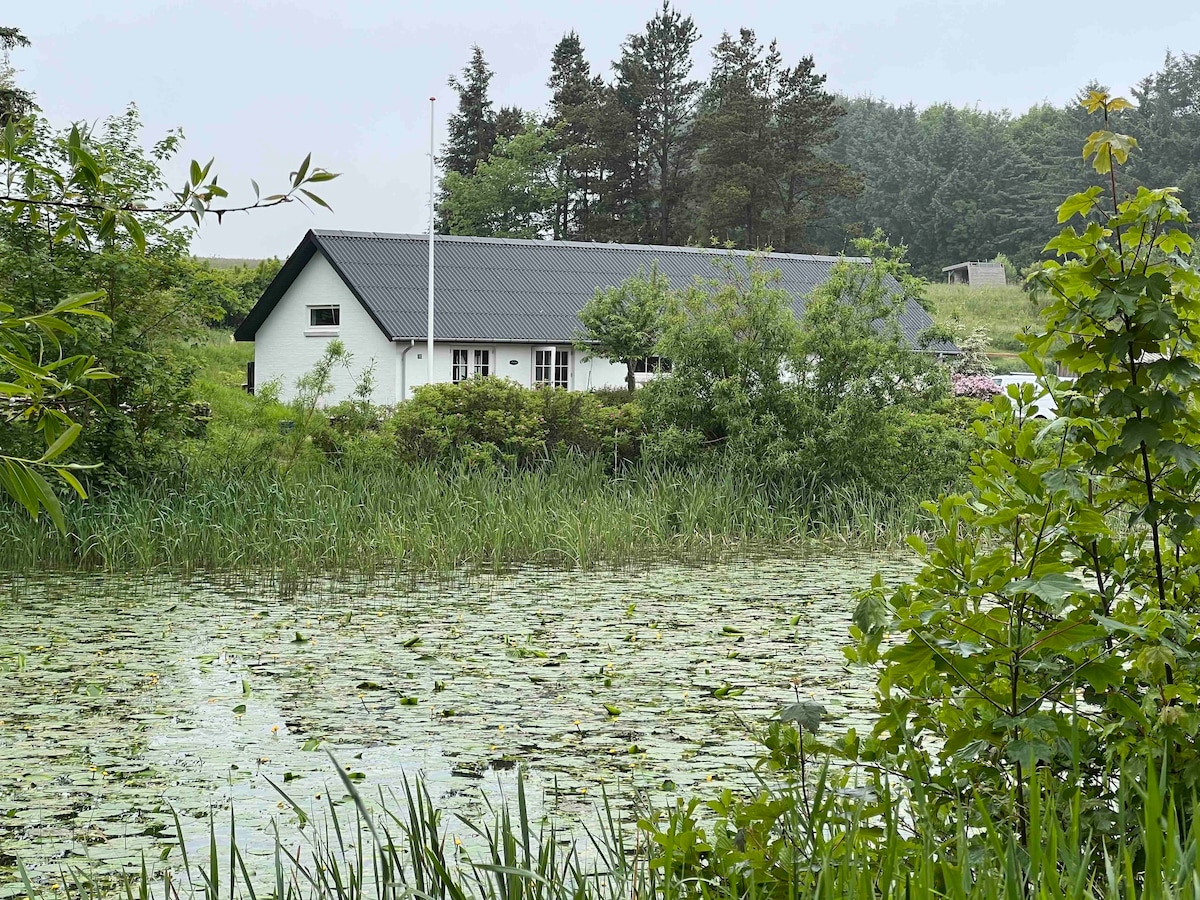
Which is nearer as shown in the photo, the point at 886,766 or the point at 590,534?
the point at 886,766

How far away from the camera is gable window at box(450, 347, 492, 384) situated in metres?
26.7

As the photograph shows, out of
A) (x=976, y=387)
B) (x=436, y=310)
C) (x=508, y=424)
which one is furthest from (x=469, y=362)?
(x=508, y=424)

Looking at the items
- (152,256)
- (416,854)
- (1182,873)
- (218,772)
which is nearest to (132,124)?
(152,256)

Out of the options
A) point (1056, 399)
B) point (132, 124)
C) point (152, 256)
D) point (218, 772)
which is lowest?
point (218, 772)

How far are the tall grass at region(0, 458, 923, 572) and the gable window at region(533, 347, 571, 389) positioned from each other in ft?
48.2

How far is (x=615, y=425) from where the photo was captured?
14.1 m

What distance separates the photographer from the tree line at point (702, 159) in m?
47.5

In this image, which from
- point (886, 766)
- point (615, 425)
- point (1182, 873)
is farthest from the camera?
point (615, 425)

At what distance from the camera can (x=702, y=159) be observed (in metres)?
47.7

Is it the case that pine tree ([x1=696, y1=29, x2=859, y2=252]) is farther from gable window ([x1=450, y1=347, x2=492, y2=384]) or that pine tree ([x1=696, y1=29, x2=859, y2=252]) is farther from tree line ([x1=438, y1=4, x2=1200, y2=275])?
gable window ([x1=450, y1=347, x2=492, y2=384])

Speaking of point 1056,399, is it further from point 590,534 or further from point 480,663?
point 590,534

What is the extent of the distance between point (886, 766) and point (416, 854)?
1032mm

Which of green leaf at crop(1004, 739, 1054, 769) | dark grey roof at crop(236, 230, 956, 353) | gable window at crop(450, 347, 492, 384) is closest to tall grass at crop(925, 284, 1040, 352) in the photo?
dark grey roof at crop(236, 230, 956, 353)

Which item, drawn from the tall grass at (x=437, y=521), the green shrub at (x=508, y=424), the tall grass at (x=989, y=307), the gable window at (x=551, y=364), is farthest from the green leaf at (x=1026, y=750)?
the tall grass at (x=989, y=307)
